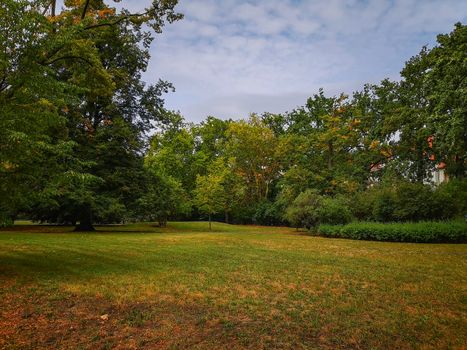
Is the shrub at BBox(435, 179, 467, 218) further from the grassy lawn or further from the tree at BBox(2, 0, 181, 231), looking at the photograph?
the tree at BBox(2, 0, 181, 231)

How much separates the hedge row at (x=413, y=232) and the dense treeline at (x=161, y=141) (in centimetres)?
235

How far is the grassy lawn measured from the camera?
4.38 metres

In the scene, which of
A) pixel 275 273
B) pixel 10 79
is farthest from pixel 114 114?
pixel 275 273

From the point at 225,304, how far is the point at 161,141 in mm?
33287

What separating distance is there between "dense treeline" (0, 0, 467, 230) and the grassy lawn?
2.38 m

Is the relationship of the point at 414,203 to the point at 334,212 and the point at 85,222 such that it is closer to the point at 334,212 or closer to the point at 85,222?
the point at 334,212

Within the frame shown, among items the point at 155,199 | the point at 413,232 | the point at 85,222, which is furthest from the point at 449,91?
the point at 85,222

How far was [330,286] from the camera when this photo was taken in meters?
7.25

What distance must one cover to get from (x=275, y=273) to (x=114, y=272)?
4023mm

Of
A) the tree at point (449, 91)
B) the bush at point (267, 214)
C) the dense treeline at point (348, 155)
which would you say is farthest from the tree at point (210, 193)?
the tree at point (449, 91)

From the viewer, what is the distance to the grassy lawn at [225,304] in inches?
172

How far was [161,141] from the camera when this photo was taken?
3747cm

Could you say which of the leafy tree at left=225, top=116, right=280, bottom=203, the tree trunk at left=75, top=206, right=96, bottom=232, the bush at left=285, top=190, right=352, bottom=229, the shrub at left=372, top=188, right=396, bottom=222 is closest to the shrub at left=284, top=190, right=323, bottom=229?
the bush at left=285, top=190, right=352, bottom=229

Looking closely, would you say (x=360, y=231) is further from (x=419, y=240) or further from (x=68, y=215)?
(x=68, y=215)
